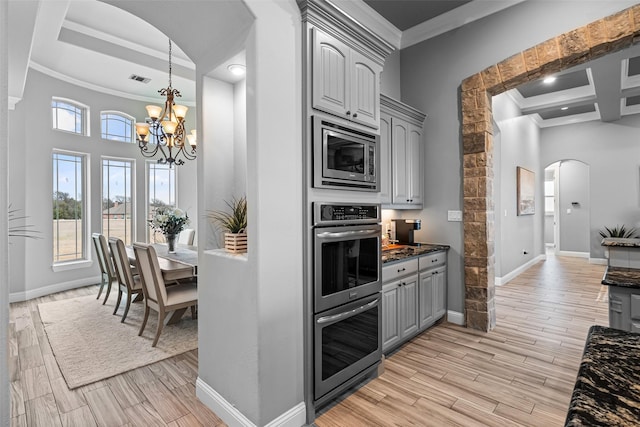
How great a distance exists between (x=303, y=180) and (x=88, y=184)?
5.42 metres

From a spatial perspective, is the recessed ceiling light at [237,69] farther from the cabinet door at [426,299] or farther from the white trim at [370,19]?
the cabinet door at [426,299]

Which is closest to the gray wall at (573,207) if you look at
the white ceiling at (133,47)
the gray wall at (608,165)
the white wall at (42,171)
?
the gray wall at (608,165)

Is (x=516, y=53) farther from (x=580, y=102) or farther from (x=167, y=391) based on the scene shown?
(x=167, y=391)

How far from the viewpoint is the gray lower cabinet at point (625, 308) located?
5.43 ft

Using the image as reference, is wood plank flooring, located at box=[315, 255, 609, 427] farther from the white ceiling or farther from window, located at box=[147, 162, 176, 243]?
window, located at box=[147, 162, 176, 243]

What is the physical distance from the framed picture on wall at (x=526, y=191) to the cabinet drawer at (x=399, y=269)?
4.53 metres

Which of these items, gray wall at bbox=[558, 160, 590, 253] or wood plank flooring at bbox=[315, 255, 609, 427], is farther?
gray wall at bbox=[558, 160, 590, 253]

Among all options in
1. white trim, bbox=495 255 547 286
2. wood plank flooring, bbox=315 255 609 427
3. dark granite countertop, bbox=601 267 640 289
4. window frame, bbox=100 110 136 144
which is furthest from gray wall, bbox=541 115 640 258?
window frame, bbox=100 110 136 144

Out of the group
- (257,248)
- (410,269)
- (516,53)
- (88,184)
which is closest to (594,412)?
(257,248)

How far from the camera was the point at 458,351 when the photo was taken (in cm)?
302

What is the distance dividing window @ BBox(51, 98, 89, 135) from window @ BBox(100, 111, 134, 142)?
0.89 feet

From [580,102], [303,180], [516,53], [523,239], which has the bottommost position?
[523,239]

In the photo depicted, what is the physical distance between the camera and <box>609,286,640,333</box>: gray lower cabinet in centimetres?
166

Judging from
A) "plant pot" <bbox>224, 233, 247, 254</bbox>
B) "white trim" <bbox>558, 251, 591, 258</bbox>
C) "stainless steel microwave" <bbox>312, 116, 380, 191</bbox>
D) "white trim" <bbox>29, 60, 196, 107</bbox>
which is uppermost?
"white trim" <bbox>29, 60, 196, 107</bbox>
